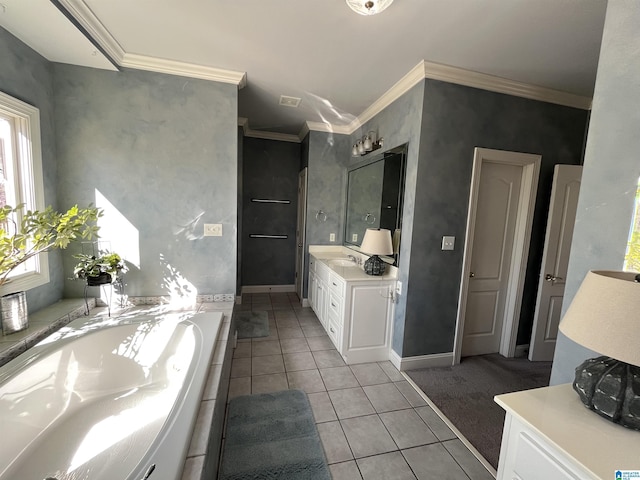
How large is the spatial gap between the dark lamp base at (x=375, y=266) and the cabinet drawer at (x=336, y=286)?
293 mm

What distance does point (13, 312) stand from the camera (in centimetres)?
168

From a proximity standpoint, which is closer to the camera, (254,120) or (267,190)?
(254,120)

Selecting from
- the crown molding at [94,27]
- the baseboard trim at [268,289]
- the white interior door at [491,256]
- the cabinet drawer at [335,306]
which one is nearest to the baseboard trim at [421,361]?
the white interior door at [491,256]

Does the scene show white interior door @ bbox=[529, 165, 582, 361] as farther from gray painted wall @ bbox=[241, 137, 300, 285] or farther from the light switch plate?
gray painted wall @ bbox=[241, 137, 300, 285]

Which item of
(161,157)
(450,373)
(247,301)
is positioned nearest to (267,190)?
(247,301)

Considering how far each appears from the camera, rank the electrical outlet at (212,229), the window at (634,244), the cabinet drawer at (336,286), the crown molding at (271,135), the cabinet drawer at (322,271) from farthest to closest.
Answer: the crown molding at (271,135) → the cabinet drawer at (322,271) → the cabinet drawer at (336,286) → the electrical outlet at (212,229) → the window at (634,244)

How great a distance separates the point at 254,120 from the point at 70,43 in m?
2.01

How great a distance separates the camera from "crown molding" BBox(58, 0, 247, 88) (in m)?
1.68

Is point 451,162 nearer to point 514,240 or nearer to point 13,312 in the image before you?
point 514,240

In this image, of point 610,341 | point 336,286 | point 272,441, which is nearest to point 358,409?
point 272,441

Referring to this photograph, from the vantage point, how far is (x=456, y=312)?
252cm

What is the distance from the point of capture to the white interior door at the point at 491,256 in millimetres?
2547

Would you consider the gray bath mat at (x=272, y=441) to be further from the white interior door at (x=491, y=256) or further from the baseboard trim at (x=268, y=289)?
the baseboard trim at (x=268, y=289)

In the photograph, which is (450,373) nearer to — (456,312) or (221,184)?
(456,312)
